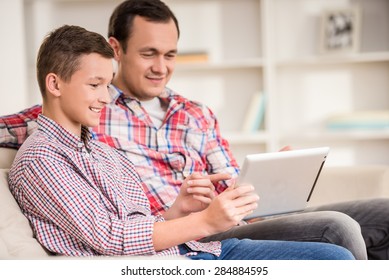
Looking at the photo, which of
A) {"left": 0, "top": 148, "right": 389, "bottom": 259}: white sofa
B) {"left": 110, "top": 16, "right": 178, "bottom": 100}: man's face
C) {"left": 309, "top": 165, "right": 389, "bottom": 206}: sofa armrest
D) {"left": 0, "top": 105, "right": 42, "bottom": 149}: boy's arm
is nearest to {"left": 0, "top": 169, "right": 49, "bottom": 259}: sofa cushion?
{"left": 0, "top": 148, "right": 389, "bottom": 259}: white sofa

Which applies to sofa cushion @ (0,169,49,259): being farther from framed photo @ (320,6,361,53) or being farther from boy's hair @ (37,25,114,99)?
framed photo @ (320,6,361,53)

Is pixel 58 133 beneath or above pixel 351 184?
above

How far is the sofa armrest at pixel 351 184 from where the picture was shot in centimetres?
192

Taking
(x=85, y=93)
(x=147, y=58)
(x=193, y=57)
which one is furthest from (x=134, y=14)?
(x=193, y=57)

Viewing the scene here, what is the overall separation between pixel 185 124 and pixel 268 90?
1.53 m

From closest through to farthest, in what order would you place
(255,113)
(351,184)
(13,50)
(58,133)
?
(58,133), (351,184), (13,50), (255,113)

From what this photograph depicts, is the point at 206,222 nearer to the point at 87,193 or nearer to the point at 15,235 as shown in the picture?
the point at 87,193

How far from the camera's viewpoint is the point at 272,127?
3.23 metres

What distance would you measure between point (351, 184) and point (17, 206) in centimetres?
106

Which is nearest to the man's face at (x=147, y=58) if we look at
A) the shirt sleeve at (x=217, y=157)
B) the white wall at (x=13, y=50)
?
the shirt sleeve at (x=217, y=157)

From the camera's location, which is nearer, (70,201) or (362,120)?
(70,201)

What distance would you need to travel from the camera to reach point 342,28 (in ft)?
10.7

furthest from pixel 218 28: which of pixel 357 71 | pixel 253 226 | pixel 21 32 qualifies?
pixel 253 226
